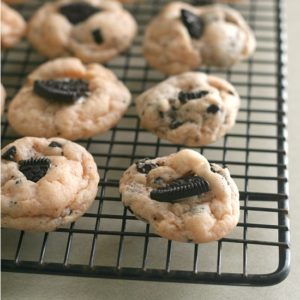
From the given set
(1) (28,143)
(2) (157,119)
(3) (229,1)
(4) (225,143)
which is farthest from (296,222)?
(3) (229,1)

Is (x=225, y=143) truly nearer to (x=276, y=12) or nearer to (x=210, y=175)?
(x=210, y=175)

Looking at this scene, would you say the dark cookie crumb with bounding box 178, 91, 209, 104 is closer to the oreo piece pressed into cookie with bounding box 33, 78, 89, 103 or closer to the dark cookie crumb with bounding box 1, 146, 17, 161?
the oreo piece pressed into cookie with bounding box 33, 78, 89, 103

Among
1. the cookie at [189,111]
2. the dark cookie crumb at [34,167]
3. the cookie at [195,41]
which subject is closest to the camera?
the dark cookie crumb at [34,167]

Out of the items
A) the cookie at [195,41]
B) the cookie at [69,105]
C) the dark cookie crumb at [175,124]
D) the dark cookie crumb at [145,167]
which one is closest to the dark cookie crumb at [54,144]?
the cookie at [69,105]

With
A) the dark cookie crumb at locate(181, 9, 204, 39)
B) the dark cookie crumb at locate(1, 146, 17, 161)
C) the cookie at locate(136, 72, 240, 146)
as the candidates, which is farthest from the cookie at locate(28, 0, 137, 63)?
the dark cookie crumb at locate(1, 146, 17, 161)

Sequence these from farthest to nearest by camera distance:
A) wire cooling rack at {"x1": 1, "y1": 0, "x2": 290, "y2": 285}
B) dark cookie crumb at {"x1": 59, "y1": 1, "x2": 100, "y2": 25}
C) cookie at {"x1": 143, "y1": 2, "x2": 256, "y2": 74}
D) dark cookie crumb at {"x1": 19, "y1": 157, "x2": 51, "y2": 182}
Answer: dark cookie crumb at {"x1": 59, "y1": 1, "x2": 100, "y2": 25}, cookie at {"x1": 143, "y1": 2, "x2": 256, "y2": 74}, dark cookie crumb at {"x1": 19, "y1": 157, "x2": 51, "y2": 182}, wire cooling rack at {"x1": 1, "y1": 0, "x2": 290, "y2": 285}

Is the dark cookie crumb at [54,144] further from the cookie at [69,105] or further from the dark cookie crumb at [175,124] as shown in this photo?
the dark cookie crumb at [175,124]
